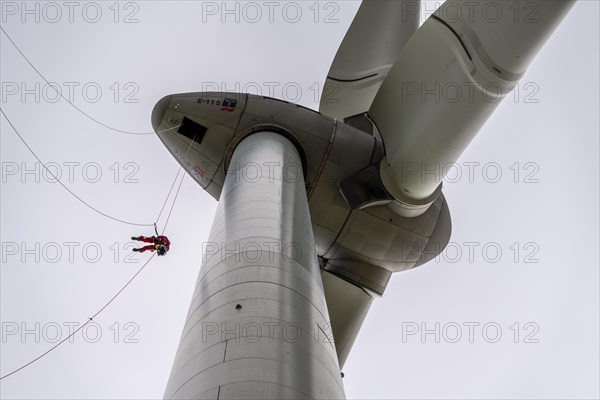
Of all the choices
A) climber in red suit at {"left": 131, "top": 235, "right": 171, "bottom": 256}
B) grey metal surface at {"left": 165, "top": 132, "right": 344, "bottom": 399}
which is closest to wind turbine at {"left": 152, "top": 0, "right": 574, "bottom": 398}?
grey metal surface at {"left": 165, "top": 132, "right": 344, "bottom": 399}

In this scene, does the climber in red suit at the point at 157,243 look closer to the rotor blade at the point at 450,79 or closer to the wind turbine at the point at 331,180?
the wind turbine at the point at 331,180

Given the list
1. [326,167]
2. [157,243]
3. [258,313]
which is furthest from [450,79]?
[157,243]

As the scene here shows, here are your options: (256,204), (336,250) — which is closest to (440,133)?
(256,204)

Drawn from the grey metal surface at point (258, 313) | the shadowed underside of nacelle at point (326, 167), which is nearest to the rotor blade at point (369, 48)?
the shadowed underside of nacelle at point (326, 167)

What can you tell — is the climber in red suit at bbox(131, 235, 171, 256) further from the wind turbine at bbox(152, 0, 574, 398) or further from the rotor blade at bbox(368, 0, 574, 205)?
the rotor blade at bbox(368, 0, 574, 205)

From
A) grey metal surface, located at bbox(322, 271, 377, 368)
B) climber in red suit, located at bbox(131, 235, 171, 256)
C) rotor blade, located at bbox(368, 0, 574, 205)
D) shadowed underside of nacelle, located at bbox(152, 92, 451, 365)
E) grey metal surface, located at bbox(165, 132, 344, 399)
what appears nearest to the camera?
grey metal surface, located at bbox(165, 132, 344, 399)

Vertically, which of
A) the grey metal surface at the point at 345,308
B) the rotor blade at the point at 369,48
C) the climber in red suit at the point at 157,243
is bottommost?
the grey metal surface at the point at 345,308

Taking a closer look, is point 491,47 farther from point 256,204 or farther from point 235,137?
point 235,137
